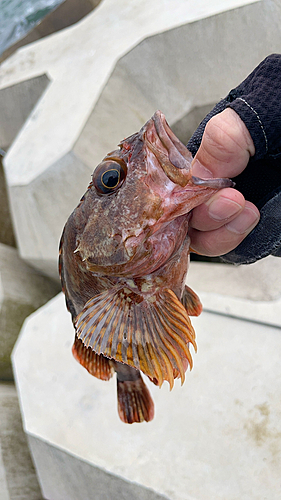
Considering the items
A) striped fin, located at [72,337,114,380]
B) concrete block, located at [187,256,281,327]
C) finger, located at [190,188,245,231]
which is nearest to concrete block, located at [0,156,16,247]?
concrete block, located at [187,256,281,327]

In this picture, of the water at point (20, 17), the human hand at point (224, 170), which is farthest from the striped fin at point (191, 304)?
the water at point (20, 17)

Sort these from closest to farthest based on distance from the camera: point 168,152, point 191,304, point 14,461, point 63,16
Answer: point 168,152, point 191,304, point 14,461, point 63,16

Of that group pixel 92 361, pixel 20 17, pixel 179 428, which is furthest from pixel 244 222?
pixel 20 17

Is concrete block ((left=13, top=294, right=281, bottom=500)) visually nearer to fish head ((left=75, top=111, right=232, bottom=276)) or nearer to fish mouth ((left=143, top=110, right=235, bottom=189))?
fish head ((left=75, top=111, right=232, bottom=276))

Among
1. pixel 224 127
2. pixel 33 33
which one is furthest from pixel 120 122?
pixel 33 33

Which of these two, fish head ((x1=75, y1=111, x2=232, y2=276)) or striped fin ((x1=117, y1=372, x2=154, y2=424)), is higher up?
fish head ((x1=75, y1=111, x2=232, y2=276))

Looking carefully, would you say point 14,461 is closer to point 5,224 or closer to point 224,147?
point 5,224

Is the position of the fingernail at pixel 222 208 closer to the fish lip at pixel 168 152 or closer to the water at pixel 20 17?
the fish lip at pixel 168 152

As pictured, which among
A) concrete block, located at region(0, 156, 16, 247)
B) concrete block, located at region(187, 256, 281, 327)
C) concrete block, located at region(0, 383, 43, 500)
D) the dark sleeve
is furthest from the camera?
concrete block, located at region(0, 156, 16, 247)
